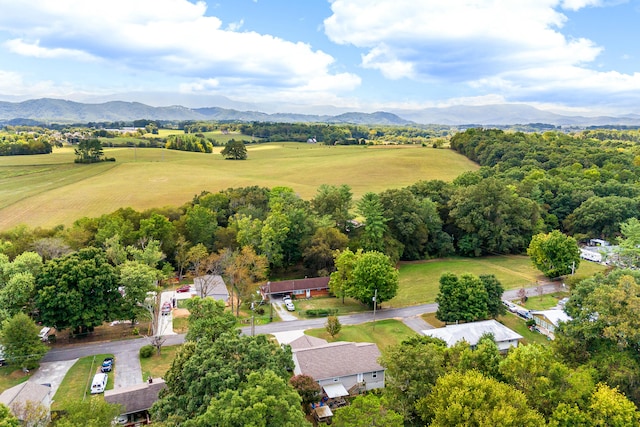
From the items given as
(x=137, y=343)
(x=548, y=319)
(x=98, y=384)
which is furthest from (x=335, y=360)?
(x=548, y=319)

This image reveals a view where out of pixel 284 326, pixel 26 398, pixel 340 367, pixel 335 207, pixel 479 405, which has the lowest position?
pixel 284 326

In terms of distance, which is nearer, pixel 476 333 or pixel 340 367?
pixel 340 367

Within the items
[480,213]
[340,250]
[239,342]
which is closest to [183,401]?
[239,342]

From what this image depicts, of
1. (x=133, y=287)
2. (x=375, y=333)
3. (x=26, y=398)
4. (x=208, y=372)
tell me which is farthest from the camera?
(x=375, y=333)

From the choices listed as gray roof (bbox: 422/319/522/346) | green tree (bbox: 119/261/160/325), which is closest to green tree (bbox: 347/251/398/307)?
gray roof (bbox: 422/319/522/346)

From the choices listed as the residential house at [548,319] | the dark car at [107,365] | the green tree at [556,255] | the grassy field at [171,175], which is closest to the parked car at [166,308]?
the dark car at [107,365]

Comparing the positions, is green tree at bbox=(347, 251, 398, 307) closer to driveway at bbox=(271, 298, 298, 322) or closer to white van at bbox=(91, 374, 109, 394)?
driveway at bbox=(271, 298, 298, 322)

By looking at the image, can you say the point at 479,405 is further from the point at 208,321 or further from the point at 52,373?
the point at 52,373
